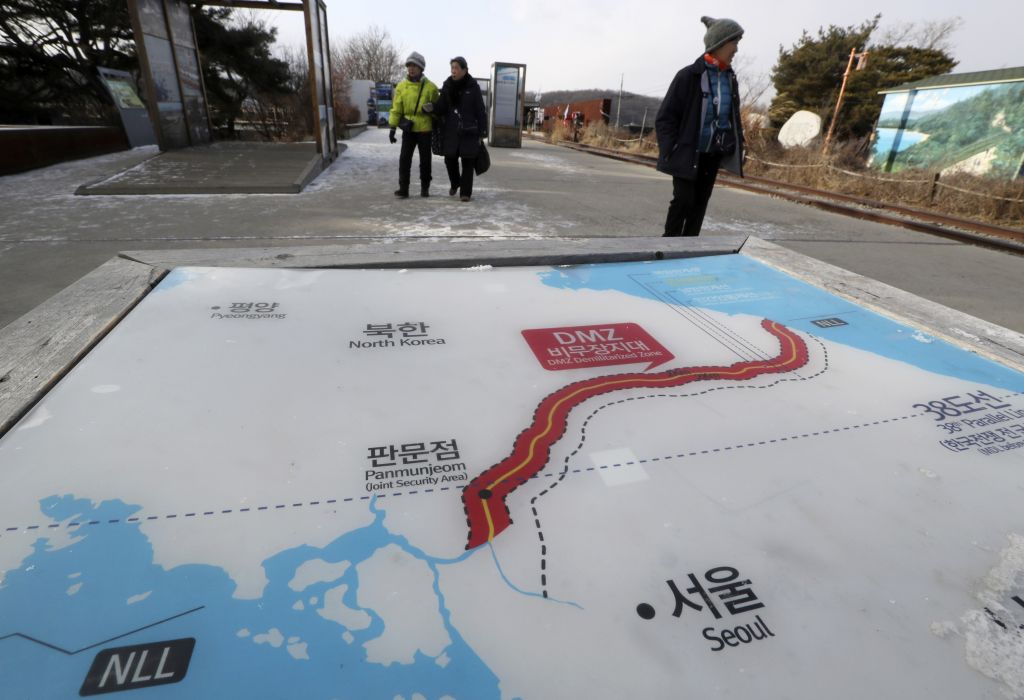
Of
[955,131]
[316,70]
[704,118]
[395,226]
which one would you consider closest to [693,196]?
[704,118]

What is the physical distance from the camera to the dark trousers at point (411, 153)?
515 cm

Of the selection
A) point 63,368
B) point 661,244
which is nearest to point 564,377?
point 63,368

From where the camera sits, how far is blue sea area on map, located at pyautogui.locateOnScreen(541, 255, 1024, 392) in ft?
4.29

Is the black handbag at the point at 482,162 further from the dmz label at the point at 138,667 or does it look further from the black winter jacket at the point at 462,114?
the dmz label at the point at 138,667

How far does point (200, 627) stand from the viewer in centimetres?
63

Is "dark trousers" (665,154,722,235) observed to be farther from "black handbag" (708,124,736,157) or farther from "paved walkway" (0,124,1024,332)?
"paved walkway" (0,124,1024,332)

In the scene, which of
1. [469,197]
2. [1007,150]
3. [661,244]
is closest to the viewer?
[661,244]

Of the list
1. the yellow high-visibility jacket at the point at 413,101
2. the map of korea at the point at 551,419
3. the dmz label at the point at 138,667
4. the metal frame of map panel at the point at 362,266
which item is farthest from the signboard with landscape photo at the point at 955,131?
the dmz label at the point at 138,667

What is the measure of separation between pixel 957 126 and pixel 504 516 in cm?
1325

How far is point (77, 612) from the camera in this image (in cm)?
64

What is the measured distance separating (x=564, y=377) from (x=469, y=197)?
4730mm

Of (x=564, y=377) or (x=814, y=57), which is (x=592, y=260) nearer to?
(x=564, y=377)

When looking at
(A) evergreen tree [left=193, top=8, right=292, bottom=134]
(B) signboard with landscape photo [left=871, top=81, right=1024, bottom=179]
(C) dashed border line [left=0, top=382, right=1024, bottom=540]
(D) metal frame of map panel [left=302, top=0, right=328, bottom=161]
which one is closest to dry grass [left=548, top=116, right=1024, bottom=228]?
(B) signboard with landscape photo [left=871, top=81, right=1024, bottom=179]

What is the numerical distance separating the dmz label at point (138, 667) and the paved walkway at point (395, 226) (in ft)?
8.77
